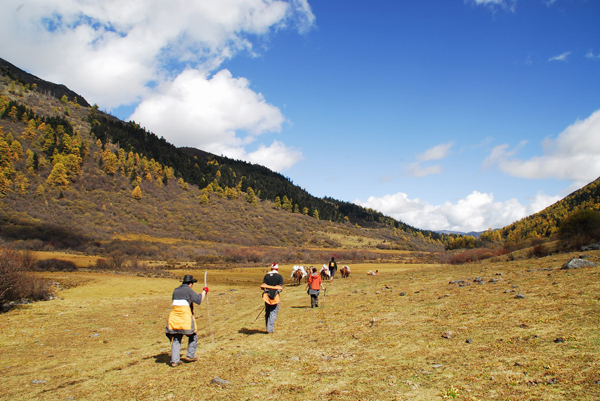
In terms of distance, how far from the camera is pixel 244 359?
8734mm

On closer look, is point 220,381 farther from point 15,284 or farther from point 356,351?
point 15,284

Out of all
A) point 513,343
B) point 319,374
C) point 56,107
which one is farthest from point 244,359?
point 56,107

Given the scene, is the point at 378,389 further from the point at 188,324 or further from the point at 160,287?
the point at 160,287

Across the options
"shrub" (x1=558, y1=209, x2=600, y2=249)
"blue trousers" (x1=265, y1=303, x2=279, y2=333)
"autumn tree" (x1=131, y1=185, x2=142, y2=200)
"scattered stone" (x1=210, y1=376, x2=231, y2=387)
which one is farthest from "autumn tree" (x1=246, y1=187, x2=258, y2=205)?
"scattered stone" (x1=210, y1=376, x2=231, y2=387)

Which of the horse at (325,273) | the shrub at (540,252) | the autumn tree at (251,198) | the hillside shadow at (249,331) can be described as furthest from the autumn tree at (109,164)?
the shrub at (540,252)

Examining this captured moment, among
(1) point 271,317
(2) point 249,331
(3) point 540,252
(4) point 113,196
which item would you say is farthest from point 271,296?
(4) point 113,196

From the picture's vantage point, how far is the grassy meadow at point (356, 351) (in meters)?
6.02

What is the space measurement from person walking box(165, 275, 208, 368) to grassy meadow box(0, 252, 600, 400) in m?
0.44

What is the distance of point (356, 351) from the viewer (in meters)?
8.68

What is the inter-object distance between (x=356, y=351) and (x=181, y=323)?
4.51 m

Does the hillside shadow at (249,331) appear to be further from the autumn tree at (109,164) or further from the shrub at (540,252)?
the autumn tree at (109,164)

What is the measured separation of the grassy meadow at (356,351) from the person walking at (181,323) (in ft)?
1.44

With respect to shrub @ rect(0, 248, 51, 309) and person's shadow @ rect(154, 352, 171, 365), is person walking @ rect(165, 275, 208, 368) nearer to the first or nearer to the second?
person's shadow @ rect(154, 352, 171, 365)

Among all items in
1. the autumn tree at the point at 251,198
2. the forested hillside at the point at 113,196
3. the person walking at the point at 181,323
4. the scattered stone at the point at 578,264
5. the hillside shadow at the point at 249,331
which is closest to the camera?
the person walking at the point at 181,323
